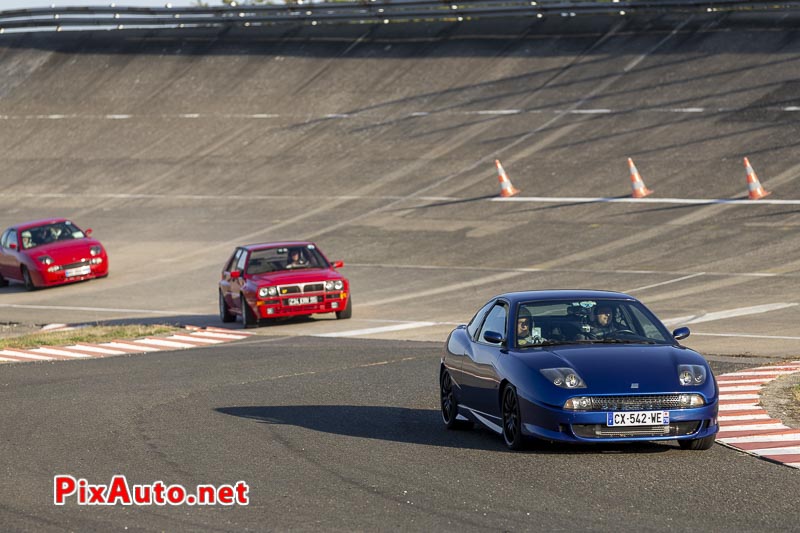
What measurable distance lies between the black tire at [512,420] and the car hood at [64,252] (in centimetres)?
2270

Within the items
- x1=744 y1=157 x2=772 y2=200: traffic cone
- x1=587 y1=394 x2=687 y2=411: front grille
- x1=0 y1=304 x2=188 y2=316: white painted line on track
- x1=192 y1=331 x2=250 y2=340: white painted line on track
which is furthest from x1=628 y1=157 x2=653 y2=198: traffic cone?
x1=587 y1=394 x2=687 y2=411: front grille

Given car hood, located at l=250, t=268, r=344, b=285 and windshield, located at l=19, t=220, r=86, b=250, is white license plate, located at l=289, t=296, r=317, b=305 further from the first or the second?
windshield, located at l=19, t=220, r=86, b=250

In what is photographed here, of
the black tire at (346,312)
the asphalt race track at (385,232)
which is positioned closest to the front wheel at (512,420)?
the asphalt race track at (385,232)

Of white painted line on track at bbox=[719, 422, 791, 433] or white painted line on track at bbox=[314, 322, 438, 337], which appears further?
white painted line on track at bbox=[314, 322, 438, 337]

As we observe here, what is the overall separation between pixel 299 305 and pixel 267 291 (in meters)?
0.62

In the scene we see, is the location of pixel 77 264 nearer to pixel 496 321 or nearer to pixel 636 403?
pixel 496 321

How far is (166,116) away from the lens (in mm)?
51219

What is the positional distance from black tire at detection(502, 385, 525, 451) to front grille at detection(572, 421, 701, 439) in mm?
605

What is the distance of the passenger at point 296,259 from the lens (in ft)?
82.7

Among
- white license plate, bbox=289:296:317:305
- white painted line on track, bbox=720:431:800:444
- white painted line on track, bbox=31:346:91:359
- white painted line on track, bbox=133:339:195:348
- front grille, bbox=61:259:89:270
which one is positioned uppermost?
front grille, bbox=61:259:89:270

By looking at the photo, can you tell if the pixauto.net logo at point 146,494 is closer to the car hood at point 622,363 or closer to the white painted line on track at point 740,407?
the car hood at point 622,363

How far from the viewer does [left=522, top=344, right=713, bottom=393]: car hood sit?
10.7 metres

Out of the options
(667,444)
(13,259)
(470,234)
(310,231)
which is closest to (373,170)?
(310,231)

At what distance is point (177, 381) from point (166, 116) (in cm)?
3554
